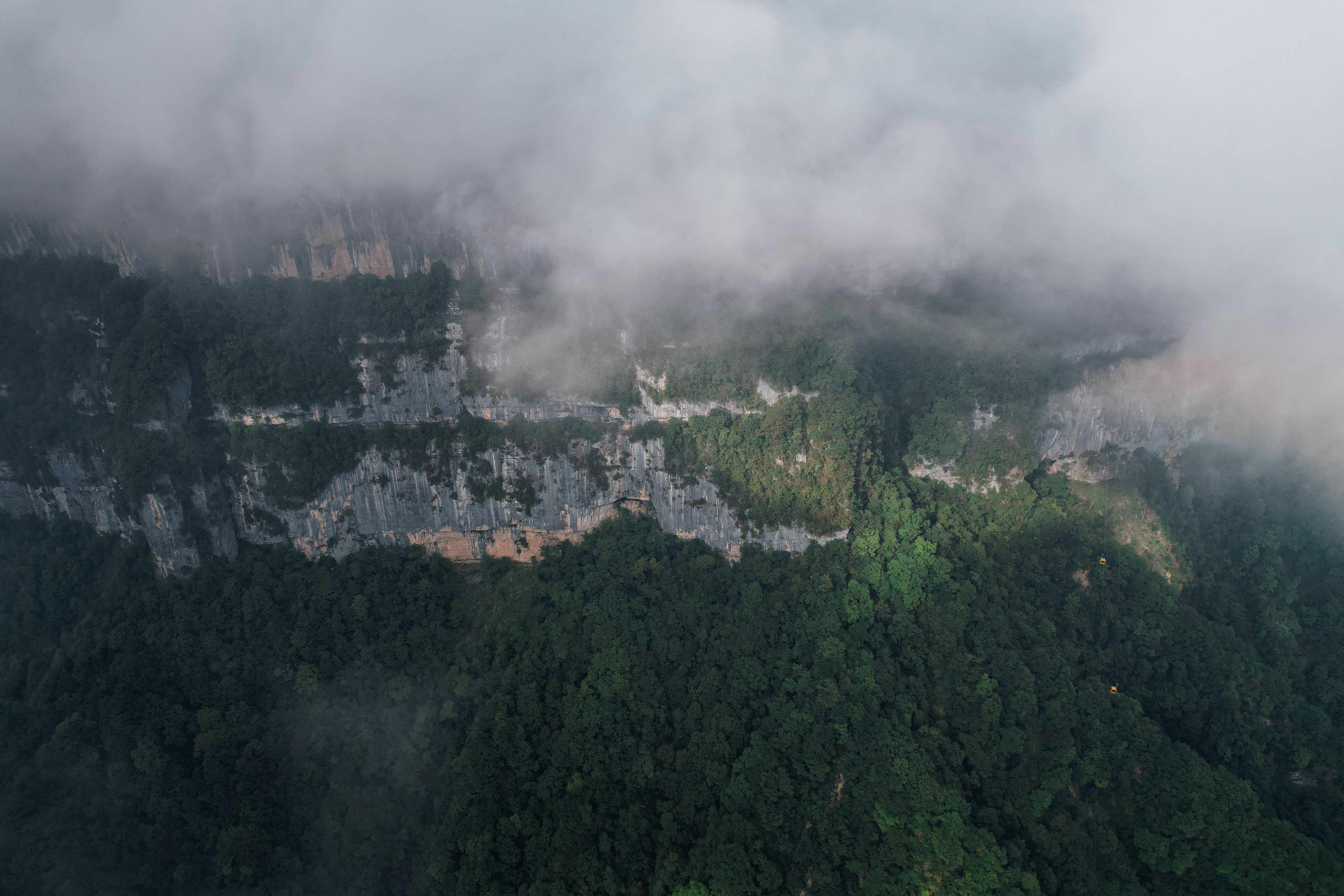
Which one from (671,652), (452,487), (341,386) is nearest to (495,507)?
(452,487)

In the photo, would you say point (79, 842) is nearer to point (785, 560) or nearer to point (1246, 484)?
point (785, 560)

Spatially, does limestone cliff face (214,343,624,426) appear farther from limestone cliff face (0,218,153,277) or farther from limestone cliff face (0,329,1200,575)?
limestone cliff face (0,218,153,277)

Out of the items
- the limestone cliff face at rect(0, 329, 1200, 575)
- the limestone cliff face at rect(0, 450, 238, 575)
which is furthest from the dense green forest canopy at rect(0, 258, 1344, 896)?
the limestone cliff face at rect(0, 450, 238, 575)

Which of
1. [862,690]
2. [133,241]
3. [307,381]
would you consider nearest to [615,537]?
[862,690]

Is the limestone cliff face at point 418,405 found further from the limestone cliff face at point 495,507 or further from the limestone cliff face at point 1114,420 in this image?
the limestone cliff face at point 1114,420

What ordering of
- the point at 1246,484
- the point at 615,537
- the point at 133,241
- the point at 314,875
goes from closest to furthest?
1. the point at 314,875
2. the point at 133,241
3. the point at 615,537
4. the point at 1246,484

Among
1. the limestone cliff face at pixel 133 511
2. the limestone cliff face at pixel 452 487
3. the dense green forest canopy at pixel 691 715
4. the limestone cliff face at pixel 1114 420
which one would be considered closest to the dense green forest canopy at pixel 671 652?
the dense green forest canopy at pixel 691 715
